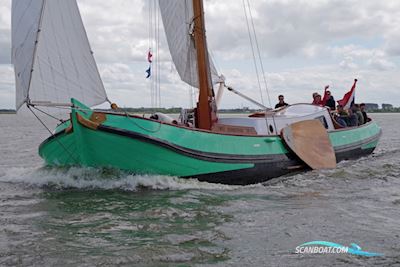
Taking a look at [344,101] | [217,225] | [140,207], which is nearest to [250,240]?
[217,225]

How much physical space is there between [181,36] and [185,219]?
737cm

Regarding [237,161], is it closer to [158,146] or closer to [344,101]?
[158,146]

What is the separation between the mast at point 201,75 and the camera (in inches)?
543

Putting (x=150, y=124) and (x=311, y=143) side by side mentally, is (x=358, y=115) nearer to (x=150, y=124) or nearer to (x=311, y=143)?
(x=311, y=143)

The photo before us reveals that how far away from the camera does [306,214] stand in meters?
9.15

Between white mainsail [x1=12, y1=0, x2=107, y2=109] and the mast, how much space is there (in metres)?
3.43

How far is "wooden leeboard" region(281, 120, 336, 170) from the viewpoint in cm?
1408

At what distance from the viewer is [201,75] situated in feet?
45.9

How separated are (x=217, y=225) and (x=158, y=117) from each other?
441 centimetres

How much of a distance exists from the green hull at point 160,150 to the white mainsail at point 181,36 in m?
3.48

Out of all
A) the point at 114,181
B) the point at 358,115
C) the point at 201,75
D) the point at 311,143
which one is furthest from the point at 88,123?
the point at 358,115

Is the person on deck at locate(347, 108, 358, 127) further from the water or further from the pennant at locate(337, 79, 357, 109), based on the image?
the water

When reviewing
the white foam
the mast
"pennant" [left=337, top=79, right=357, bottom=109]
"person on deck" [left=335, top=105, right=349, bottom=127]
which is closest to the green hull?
the white foam

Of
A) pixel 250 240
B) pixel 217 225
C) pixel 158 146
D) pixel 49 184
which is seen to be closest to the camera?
pixel 250 240
